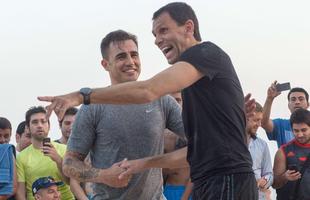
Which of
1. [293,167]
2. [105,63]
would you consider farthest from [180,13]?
[293,167]

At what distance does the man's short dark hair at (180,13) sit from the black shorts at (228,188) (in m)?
1.01

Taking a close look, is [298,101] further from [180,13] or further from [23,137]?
[180,13]

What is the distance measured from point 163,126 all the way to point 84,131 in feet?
1.97

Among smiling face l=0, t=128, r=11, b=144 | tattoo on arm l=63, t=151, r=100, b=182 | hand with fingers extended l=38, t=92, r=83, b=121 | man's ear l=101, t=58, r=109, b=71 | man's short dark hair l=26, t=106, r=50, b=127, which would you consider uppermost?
man's ear l=101, t=58, r=109, b=71

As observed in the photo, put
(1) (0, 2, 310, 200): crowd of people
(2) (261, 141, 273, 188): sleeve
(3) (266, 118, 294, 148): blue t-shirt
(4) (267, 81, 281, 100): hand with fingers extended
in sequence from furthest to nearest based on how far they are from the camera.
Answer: (3) (266, 118, 294, 148): blue t-shirt → (4) (267, 81, 281, 100): hand with fingers extended → (2) (261, 141, 273, 188): sleeve → (1) (0, 2, 310, 200): crowd of people

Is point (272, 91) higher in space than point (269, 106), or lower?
higher

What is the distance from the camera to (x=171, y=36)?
3.97m

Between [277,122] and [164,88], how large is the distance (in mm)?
5483

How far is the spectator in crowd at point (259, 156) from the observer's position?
7477 mm

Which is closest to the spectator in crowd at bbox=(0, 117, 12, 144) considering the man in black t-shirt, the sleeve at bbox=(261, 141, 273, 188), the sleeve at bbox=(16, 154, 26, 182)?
the sleeve at bbox=(16, 154, 26, 182)

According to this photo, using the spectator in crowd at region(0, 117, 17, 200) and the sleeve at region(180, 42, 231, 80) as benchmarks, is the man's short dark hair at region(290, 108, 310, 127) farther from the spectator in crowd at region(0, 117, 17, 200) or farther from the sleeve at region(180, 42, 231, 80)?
the sleeve at region(180, 42, 231, 80)

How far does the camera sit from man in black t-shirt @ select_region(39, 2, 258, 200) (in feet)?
11.5

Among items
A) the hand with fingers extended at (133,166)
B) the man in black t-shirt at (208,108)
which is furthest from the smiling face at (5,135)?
the man in black t-shirt at (208,108)

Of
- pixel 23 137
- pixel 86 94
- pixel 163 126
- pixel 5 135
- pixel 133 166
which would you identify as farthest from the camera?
pixel 23 137
